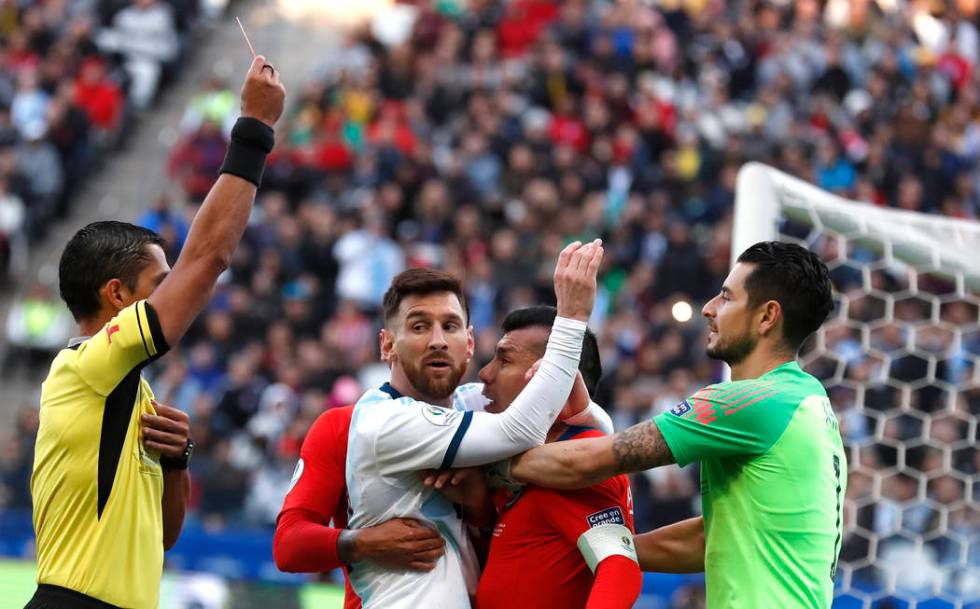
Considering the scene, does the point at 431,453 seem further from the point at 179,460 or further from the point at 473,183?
the point at 473,183

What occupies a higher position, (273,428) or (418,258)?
(418,258)

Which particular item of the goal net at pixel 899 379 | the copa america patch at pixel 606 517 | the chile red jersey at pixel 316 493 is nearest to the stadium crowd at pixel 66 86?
the goal net at pixel 899 379

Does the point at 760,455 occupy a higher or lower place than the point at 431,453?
lower

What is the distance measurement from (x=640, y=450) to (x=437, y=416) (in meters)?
0.64

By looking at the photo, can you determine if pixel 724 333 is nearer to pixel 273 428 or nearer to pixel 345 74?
pixel 273 428

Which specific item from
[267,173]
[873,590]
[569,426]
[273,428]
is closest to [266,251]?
[267,173]

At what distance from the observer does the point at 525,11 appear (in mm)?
18312

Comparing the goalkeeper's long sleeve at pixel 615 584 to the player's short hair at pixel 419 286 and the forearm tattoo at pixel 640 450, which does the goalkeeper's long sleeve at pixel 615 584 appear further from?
the player's short hair at pixel 419 286

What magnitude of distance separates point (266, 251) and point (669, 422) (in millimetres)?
11087

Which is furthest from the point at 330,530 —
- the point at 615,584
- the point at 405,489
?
the point at 615,584

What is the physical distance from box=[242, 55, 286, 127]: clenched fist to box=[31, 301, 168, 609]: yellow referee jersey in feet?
2.20

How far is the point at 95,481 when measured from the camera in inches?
161

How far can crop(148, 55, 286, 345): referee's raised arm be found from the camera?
12.9 feet

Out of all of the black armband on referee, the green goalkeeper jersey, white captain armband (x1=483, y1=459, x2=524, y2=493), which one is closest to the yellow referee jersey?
the black armband on referee
